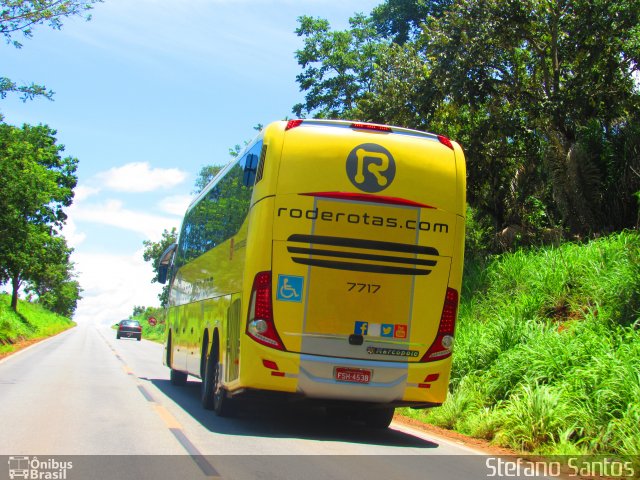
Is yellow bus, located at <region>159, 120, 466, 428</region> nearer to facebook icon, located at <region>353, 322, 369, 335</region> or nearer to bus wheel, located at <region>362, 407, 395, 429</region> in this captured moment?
facebook icon, located at <region>353, 322, 369, 335</region>

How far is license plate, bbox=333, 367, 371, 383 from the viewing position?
29.6 ft

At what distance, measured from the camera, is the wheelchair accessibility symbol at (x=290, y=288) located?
9023 mm

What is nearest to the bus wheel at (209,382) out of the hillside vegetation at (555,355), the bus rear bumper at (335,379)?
the bus rear bumper at (335,379)

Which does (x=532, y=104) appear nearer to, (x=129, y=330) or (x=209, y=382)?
(x=209, y=382)

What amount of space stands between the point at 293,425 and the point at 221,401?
113cm

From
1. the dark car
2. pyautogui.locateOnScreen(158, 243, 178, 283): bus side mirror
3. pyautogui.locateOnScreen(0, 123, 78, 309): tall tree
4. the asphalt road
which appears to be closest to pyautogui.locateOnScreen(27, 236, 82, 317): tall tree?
pyautogui.locateOnScreen(0, 123, 78, 309): tall tree

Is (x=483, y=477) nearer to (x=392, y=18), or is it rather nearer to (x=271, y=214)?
(x=271, y=214)

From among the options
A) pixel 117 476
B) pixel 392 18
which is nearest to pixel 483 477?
pixel 117 476

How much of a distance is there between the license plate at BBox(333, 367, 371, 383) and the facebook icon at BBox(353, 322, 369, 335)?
1.53 ft

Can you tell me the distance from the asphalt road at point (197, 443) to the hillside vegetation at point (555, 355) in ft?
3.23

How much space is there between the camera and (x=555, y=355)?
10719mm

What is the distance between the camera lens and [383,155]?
935 centimetres

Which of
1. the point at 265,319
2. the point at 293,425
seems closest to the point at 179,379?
the point at 293,425

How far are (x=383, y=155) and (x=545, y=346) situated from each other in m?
4.27
